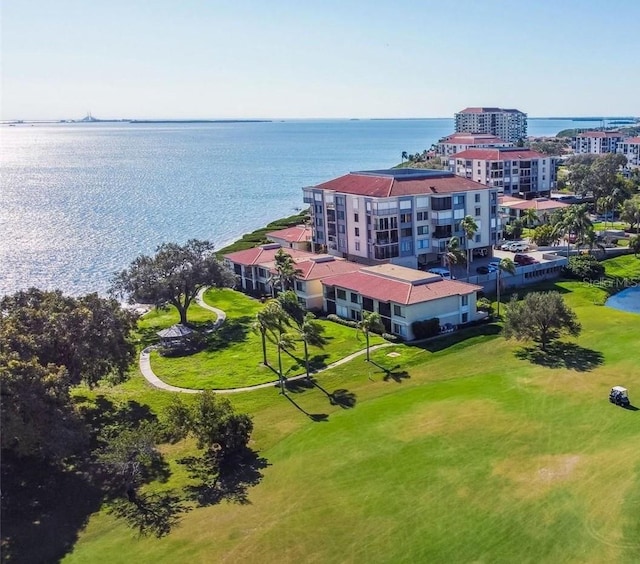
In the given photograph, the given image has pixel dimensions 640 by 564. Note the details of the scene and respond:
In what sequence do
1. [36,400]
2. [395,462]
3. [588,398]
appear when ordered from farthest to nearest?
[588,398], [395,462], [36,400]

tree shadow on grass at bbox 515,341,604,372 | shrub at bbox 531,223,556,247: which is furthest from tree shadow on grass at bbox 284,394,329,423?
shrub at bbox 531,223,556,247

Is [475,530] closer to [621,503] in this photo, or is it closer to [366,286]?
[621,503]

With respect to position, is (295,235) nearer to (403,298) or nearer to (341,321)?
(341,321)

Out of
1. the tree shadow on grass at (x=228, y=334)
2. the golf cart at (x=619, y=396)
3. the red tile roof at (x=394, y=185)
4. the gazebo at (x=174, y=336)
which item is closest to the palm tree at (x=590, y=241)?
the red tile roof at (x=394, y=185)

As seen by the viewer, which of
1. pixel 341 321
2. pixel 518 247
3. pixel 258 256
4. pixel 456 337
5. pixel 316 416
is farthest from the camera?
pixel 518 247

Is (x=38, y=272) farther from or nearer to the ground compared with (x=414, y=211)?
nearer to the ground

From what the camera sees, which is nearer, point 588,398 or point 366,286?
point 588,398

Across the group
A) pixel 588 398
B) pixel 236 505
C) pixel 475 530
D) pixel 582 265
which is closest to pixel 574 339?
pixel 588 398

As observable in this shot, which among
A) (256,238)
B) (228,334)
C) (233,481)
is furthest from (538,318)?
(256,238)
